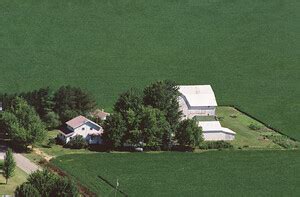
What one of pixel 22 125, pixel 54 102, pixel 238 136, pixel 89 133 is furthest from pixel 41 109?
pixel 238 136

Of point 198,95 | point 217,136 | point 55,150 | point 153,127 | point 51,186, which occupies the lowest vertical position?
point 51,186

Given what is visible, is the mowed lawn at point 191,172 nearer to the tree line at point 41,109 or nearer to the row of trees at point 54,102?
the tree line at point 41,109

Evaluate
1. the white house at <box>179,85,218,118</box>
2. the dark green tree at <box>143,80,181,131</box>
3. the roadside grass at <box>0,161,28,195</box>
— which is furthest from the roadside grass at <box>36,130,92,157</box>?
the white house at <box>179,85,218,118</box>

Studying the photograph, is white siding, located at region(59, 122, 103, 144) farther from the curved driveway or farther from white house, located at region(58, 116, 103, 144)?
the curved driveway

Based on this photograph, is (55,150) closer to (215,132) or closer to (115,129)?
(115,129)

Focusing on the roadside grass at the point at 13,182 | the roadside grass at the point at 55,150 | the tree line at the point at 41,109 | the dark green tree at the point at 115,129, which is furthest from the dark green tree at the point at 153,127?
the roadside grass at the point at 13,182

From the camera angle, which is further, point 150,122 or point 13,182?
point 150,122

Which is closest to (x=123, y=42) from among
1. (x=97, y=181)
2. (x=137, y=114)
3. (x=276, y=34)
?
(x=276, y=34)
